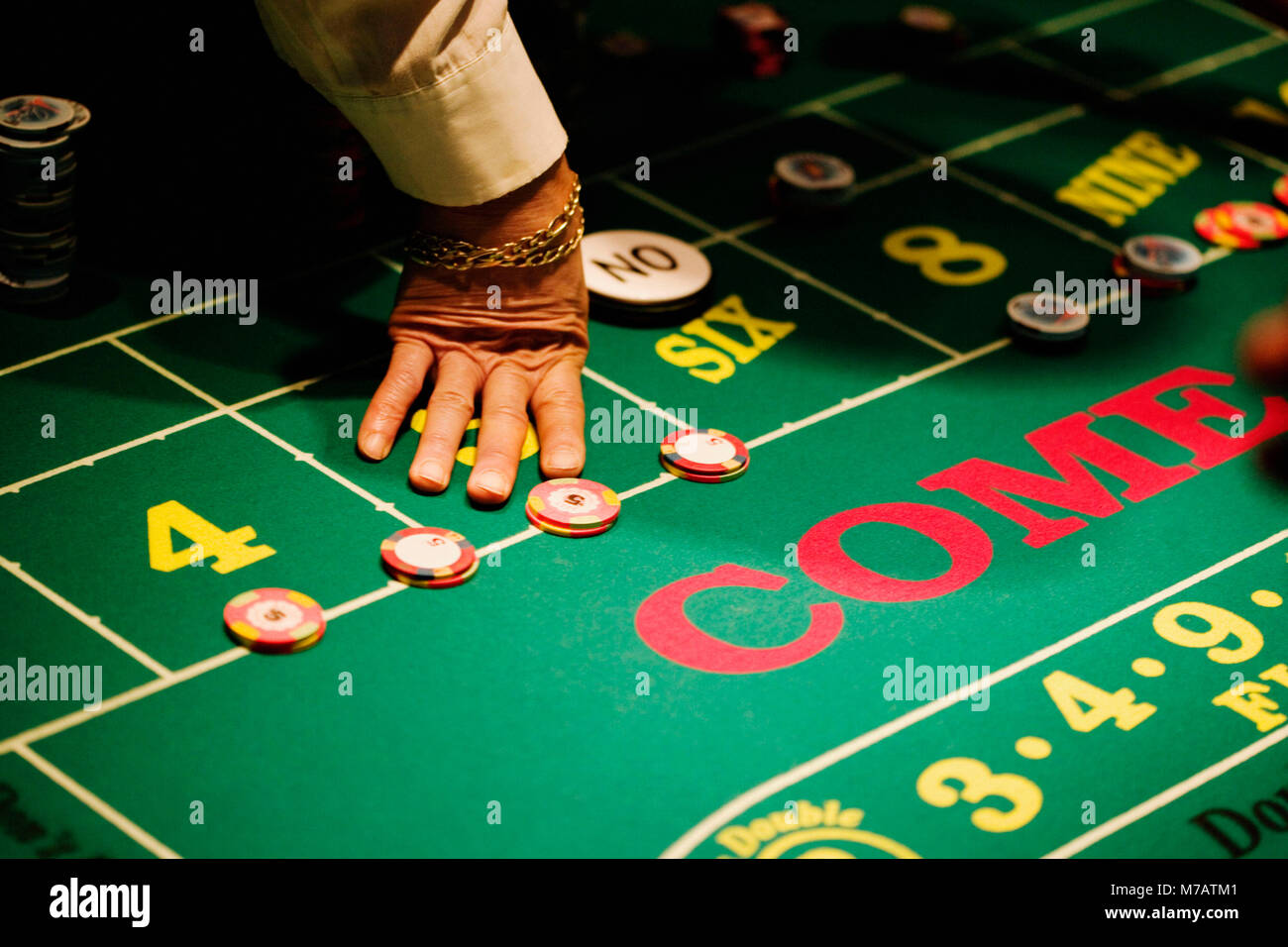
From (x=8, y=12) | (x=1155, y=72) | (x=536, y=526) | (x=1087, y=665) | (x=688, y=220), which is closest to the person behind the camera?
(x=1087, y=665)

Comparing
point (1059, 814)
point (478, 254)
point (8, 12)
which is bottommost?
point (1059, 814)

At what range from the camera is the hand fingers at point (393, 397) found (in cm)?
379

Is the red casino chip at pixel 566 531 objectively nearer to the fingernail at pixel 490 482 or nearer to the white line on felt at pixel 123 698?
the fingernail at pixel 490 482

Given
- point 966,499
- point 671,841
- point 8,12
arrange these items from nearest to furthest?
point 671,841 → point 966,499 → point 8,12

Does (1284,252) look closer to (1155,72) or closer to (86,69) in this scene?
(1155,72)

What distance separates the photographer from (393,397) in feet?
12.7

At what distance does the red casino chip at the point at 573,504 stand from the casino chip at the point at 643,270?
88cm

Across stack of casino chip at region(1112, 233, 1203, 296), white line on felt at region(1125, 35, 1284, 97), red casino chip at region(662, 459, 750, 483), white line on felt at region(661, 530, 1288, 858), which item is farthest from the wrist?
white line on felt at region(1125, 35, 1284, 97)

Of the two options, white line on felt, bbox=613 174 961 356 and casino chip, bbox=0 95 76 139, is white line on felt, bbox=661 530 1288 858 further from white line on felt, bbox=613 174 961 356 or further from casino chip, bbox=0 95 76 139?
casino chip, bbox=0 95 76 139

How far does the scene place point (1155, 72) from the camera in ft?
20.9

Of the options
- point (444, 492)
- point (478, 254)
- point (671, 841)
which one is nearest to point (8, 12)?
point (478, 254)

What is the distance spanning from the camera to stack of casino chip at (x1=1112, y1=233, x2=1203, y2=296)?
15.9 feet

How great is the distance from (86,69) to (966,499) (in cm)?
271

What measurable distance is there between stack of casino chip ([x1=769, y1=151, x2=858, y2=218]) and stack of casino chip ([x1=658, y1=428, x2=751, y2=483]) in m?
1.35
